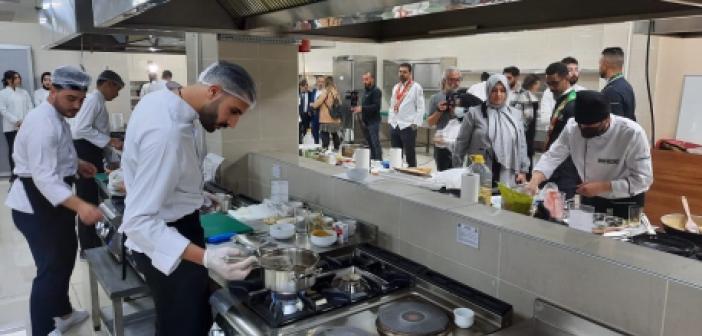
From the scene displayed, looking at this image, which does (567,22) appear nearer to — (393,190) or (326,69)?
(393,190)

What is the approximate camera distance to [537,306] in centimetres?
144

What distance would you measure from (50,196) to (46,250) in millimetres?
374

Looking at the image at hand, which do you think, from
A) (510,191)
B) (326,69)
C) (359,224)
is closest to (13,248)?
(359,224)

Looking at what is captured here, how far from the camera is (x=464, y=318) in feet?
4.74

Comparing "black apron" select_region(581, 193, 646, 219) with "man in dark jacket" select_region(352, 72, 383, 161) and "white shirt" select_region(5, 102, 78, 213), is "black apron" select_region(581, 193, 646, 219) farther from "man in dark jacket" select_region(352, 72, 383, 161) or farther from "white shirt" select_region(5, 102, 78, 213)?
"man in dark jacket" select_region(352, 72, 383, 161)

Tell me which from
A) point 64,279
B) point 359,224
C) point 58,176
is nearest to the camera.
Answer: point 359,224

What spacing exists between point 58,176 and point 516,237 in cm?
233

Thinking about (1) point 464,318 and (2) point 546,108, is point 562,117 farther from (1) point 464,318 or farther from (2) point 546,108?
(2) point 546,108

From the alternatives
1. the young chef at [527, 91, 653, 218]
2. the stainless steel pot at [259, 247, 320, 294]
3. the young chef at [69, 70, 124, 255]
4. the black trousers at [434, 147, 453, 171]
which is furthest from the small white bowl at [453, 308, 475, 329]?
the young chef at [69, 70, 124, 255]

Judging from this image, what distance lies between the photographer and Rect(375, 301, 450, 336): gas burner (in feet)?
4.54

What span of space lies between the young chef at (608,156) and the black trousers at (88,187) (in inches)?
133

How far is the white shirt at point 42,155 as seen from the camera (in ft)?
8.41

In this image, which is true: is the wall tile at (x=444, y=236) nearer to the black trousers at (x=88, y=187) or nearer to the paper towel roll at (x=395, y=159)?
the paper towel roll at (x=395, y=159)

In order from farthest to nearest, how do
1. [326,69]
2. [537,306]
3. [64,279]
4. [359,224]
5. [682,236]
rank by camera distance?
[326,69] < [64,279] < [359,224] < [682,236] < [537,306]
